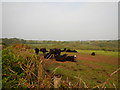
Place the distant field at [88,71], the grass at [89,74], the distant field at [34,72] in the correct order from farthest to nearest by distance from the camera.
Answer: the distant field at [88,71]
the grass at [89,74]
the distant field at [34,72]

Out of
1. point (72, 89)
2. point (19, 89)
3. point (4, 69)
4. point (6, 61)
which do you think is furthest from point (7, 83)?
point (72, 89)

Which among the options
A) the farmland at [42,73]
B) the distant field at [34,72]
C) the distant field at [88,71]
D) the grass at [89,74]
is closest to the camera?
the farmland at [42,73]

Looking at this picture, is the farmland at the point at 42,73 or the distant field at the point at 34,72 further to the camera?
the distant field at the point at 34,72

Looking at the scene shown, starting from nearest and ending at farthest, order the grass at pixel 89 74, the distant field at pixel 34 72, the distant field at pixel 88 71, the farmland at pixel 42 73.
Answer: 1. the farmland at pixel 42 73
2. the distant field at pixel 34 72
3. the grass at pixel 89 74
4. the distant field at pixel 88 71

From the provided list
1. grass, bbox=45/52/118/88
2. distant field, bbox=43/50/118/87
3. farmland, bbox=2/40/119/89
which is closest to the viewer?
farmland, bbox=2/40/119/89

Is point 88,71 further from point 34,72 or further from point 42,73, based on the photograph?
point 42,73

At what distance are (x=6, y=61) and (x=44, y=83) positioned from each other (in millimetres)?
1684

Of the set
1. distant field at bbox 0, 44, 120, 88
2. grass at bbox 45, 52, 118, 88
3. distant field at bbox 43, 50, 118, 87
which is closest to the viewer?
distant field at bbox 0, 44, 120, 88

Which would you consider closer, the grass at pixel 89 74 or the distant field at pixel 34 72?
the distant field at pixel 34 72

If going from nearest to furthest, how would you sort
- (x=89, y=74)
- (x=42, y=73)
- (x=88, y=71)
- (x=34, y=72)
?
(x=42, y=73) < (x=34, y=72) < (x=89, y=74) < (x=88, y=71)

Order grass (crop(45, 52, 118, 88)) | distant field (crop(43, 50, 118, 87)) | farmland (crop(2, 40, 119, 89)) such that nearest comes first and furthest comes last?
farmland (crop(2, 40, 119, 89)) → grass (crop(45, 52, 118, 88)) → distant field (crop(43, 50, 118, 87))

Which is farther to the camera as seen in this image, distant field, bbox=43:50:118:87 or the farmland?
distant field, bbox=43:50:118:87

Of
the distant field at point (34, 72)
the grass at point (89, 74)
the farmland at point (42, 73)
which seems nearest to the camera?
the farmland at point (42, 73)

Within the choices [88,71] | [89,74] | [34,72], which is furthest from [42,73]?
[88,71]
